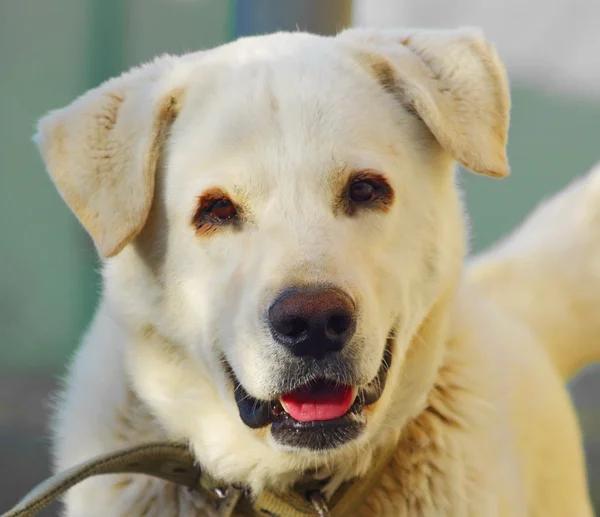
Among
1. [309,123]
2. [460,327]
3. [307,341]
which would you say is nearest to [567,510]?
[460,327]

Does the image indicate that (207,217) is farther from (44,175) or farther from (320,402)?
(44,175)

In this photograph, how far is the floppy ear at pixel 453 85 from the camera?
2176 mm

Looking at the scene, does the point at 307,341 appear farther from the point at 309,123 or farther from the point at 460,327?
the point at 460,327

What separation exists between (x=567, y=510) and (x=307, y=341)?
4.67 feet

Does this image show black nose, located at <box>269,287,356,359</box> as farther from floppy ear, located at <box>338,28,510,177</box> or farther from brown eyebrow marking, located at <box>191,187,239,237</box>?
floppy ear, located at <box>338,28,510,177</box>

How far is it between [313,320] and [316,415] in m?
0.30

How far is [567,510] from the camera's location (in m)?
2.80

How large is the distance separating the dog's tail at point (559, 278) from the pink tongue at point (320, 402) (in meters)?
1.40

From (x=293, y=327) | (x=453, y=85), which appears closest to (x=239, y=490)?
(x=293, y=327)

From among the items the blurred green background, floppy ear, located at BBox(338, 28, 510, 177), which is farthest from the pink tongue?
the blurred green background

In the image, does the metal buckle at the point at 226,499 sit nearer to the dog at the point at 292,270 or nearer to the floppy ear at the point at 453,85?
the dog at the point at 292,270

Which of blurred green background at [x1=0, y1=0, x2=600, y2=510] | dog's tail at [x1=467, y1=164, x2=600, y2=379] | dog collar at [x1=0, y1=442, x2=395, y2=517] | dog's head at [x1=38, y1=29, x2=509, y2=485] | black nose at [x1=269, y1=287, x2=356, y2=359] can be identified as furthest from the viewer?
blurred green background at [x1=0, y1=0, x2=600, y2=510]

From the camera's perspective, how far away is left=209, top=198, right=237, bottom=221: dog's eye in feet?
6.74

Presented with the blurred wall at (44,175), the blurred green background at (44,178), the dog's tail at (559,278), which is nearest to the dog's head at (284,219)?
the dog's tail at (559,278)
